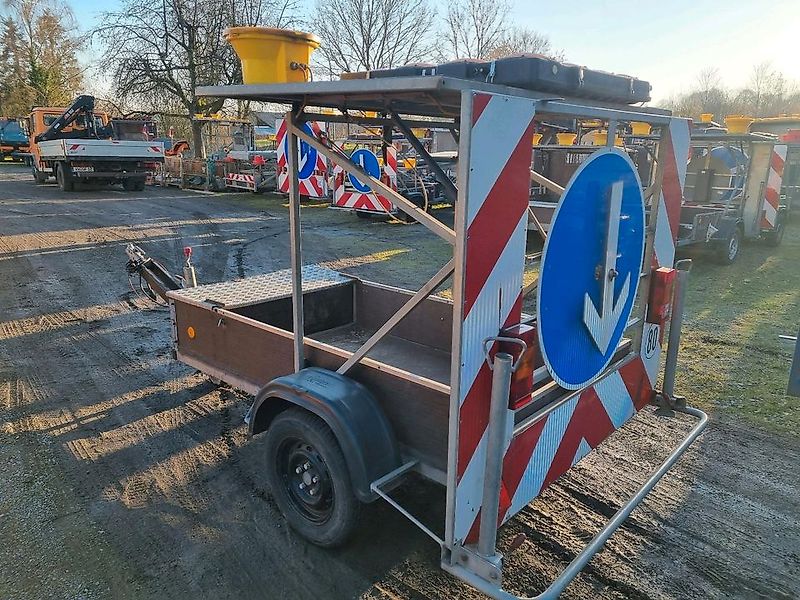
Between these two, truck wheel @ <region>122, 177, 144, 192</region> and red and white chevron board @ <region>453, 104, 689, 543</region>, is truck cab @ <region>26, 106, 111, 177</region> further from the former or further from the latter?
red and white chevron board @ <region>453, 104, 689, 543</region>

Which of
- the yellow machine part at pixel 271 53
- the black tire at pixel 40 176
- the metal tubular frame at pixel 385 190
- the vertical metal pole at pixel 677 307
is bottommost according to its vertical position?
the vertical metal pole at pixel 677 307

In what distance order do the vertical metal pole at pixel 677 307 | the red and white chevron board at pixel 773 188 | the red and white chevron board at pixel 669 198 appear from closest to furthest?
the red and white chevron board at pixel 669 198 → the vertical metal pole at pixel 677 307 → the red and white chevron board at pixel 773 188

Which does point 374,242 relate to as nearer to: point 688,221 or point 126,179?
point 688,221

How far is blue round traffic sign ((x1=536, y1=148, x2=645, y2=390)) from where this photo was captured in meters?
2.03

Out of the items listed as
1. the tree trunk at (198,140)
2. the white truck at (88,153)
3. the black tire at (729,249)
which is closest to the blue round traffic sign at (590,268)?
the black tire at (729,249)

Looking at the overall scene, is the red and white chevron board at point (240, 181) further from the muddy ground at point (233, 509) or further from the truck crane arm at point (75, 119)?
the muddy ground at point (233, 509)

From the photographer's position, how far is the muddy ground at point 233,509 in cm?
253

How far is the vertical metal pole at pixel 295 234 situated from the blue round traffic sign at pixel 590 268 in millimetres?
1234

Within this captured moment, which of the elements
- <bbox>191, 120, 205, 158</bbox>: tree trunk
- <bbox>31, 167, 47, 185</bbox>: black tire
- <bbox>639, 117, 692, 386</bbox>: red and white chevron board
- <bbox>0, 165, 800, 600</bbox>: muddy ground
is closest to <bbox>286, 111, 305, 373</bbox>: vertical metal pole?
<bbox>0, 165, 800, 600</bbox>: muddy ground

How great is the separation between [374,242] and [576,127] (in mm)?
7249

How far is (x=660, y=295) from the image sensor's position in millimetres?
2783

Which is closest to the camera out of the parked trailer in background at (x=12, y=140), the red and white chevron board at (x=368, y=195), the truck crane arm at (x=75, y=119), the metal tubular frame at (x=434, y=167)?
the metal tubular frame at (x=434, y=167)

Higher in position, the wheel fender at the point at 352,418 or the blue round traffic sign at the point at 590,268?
the blue round traffic sign at the point at 590,268

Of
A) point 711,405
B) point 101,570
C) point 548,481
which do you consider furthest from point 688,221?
point 101,570
